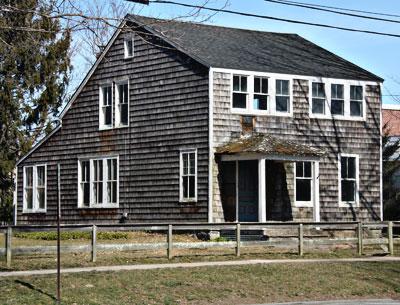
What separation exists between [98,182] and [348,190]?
32.4ft

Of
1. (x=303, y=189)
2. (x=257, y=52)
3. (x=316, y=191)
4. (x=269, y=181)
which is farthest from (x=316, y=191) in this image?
(x=257, y=52)

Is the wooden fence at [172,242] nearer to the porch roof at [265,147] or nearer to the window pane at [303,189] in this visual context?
the porch roof at [265,147]

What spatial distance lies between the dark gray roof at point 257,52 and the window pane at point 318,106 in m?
0.98

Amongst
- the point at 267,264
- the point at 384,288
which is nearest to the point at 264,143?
the point at 267,264

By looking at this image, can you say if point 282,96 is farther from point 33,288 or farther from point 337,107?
point 33,288

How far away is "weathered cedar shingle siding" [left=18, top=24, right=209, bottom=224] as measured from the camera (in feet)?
99.2

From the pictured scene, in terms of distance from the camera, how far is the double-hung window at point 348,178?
32.6 metres

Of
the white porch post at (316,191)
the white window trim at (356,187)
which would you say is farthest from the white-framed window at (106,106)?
the white window trim at (356,187)

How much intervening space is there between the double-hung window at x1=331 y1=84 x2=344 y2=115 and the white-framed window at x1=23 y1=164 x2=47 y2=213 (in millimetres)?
12691

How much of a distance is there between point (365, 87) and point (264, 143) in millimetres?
6221

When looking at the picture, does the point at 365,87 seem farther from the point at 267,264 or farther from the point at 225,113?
the point at 267,264

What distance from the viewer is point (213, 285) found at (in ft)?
60.3

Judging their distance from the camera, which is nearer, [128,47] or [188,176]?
[188,176]

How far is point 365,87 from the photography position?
33312 mm
